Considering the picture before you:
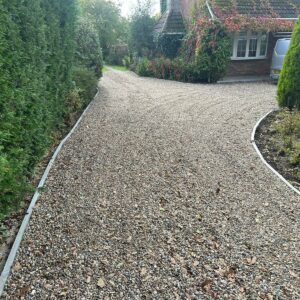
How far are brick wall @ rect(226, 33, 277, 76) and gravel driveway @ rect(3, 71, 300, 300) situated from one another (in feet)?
38.2

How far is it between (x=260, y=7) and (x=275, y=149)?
13.6m

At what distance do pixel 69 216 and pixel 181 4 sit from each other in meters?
19.8

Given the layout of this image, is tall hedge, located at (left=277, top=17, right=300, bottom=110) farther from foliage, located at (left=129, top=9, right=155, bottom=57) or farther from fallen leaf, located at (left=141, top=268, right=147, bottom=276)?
foliage, located at (left=129, top=9, right=155, bottom=57)

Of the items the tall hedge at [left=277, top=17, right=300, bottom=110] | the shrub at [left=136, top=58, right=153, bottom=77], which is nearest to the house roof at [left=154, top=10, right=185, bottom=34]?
the shrub at [left=136, top=58, right=153, bottom=77]

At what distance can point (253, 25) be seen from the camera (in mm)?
15398

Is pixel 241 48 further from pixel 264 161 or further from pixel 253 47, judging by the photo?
pixel 264 161

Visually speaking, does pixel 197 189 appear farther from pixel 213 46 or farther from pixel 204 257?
pixel 213 46

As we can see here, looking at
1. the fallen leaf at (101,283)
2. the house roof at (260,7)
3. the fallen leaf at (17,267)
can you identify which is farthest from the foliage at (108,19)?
the fallen leaf at (101,283)

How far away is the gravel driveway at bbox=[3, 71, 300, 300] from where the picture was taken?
2729mm

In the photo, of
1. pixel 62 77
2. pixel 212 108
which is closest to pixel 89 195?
pixel 62 77

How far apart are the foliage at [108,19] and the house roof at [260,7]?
17.3 m

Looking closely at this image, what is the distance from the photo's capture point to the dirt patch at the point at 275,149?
→ 17.0ft

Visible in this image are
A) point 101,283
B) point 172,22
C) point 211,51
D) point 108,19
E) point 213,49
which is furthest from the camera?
point 108,19

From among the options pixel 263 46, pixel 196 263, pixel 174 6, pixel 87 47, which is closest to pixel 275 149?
pixel 196 263
